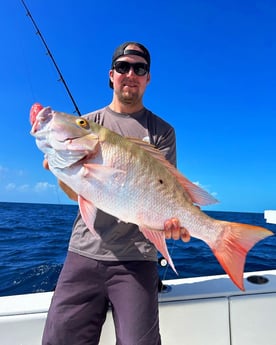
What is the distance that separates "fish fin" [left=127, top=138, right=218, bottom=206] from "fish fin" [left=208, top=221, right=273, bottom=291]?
0.65 feet

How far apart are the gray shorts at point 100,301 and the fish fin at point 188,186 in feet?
2.08

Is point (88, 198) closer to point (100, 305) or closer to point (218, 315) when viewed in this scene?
point (100, 305)

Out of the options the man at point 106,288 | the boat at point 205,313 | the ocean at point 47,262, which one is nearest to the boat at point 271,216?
the ocean at point 47,262

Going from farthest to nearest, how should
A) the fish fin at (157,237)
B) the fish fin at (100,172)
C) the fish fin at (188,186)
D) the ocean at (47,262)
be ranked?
the ocean at (47,262) < the fish fin at (188,186) < the fish fin at (157,237) < the fish fin at (100,172)

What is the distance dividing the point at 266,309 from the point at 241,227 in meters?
1.45

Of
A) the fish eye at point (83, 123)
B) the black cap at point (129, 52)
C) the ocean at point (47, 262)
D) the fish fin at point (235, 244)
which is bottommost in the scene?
the ocean at point (47, 262)

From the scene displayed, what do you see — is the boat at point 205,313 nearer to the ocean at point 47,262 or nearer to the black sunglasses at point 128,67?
the ocean at point 47,262

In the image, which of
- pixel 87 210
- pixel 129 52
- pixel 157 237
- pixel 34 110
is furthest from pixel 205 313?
pixel 129 52

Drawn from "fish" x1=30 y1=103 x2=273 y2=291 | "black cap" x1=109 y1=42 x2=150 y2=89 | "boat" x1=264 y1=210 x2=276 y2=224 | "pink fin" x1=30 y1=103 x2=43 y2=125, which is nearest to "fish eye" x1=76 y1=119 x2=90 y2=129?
"fish" x1=30 y1=103 x2=273 y2=291

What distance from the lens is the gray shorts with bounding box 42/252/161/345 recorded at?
80.2 inches

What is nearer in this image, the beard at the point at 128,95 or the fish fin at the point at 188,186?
the fish fin at the point at 188,186

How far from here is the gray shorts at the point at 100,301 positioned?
2037 millimetres

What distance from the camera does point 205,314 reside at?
8.75 ft

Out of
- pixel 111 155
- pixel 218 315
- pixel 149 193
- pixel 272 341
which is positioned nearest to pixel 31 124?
pixel 111 155
